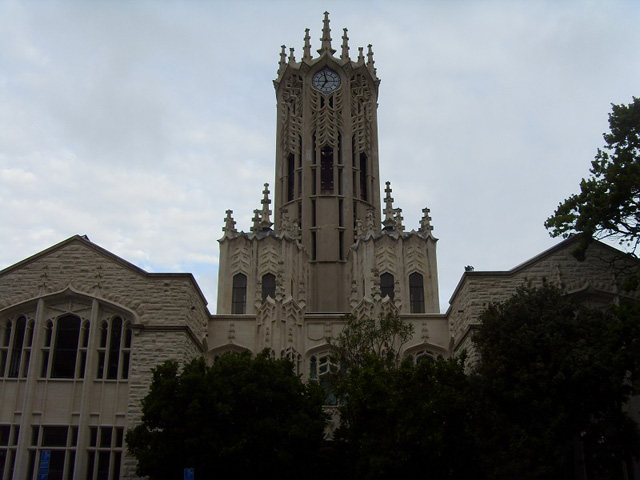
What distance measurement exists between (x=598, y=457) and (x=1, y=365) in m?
21.9

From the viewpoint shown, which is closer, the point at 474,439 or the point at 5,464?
the point at 474,439

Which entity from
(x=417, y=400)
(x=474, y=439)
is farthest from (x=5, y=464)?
(x=474, y=439)

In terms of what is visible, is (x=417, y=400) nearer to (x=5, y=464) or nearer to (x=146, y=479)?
(x=146, y=479)

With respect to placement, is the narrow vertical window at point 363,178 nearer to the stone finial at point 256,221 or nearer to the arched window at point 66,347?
the stone finial at point 256,221

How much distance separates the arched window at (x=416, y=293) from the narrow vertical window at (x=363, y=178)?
1036 centimetres

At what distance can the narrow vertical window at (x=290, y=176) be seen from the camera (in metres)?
48.7

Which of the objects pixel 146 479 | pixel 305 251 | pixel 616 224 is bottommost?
pixel 146 479

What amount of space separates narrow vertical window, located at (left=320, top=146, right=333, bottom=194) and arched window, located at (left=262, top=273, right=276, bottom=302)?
9.73 metres

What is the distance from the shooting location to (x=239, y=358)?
78.2 ft

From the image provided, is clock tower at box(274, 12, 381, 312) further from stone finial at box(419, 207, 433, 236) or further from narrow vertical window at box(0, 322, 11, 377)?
narrow vertical window at box(0, 322, 11, 377)

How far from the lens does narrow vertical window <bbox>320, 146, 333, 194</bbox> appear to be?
47.8 m

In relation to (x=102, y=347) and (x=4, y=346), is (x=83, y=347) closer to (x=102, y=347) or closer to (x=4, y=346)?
(x=102, y=347)

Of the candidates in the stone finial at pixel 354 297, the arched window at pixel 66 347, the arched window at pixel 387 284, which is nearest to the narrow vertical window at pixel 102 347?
the arched window at pixel 66 347

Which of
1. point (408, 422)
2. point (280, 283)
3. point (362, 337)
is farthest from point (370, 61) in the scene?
point (408, 422)
